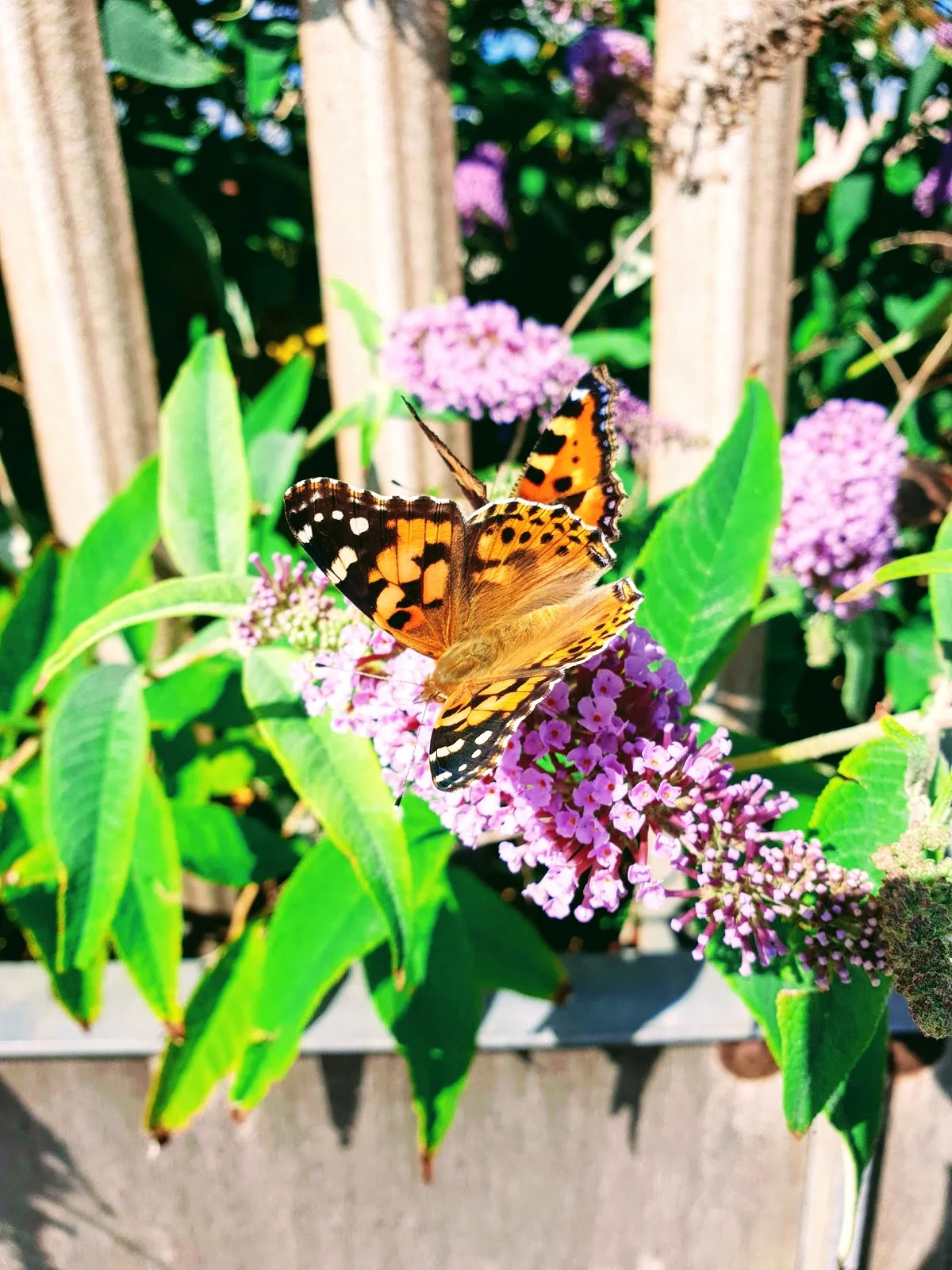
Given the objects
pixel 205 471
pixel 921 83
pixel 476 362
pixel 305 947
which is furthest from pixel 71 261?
pixel 921 83

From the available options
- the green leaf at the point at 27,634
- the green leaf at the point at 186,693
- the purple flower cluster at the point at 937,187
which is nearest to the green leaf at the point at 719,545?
the green leaf at the point at 186,693

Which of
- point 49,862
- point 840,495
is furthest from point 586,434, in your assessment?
point 49,862

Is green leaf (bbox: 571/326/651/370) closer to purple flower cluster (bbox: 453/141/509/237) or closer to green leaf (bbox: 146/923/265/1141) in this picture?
purple flower cluster (bbox: 453/141/509/237)

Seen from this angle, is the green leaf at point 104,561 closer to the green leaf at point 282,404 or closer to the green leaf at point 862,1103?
the green leaf at point 282,404

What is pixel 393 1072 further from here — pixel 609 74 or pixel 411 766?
pixel 609 74

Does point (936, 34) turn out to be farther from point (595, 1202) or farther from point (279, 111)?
point (595, 1202)

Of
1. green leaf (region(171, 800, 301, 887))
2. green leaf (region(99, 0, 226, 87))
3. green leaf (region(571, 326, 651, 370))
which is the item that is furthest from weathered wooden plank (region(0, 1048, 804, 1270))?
green leaf (region(99, 0, 226, 87))
